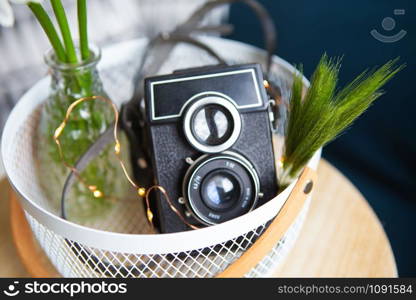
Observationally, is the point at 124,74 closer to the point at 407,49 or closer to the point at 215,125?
the point at 215,125

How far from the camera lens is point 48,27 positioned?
1.47ft

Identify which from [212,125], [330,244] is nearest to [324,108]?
[212,125]

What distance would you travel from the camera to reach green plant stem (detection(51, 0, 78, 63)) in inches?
17.2

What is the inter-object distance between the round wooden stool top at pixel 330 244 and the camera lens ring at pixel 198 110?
0.17 metres

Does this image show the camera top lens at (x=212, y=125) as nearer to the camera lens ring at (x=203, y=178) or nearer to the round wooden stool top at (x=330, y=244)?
the camera lens ring at (x=203, y=178)

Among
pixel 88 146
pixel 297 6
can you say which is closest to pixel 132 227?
pixel 88 146

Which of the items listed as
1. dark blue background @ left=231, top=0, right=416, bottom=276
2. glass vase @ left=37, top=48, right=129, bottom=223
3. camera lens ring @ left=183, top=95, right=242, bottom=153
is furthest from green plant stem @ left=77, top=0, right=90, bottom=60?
dark blue background @ left=231, top=0, right=416, bottom=276

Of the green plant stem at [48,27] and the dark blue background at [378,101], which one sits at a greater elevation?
the green plant stem at [48,27]

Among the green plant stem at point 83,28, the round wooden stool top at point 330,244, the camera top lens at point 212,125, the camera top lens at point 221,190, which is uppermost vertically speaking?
the green plant stem at point 83,28

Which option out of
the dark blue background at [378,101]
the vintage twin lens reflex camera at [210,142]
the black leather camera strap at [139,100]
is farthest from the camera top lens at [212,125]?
the dark blue background at [378,101]

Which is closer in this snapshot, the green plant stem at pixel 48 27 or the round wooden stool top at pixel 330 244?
the green plant stem at pixel 48 27

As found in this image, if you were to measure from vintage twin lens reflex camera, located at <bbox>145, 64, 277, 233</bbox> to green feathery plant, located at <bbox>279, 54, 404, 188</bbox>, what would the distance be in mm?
40

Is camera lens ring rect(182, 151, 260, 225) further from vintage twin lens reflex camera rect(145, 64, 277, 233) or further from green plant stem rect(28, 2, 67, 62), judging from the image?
green plant stem rect(28, 2, 67, 62)

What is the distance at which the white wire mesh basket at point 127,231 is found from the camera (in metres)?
0.41
